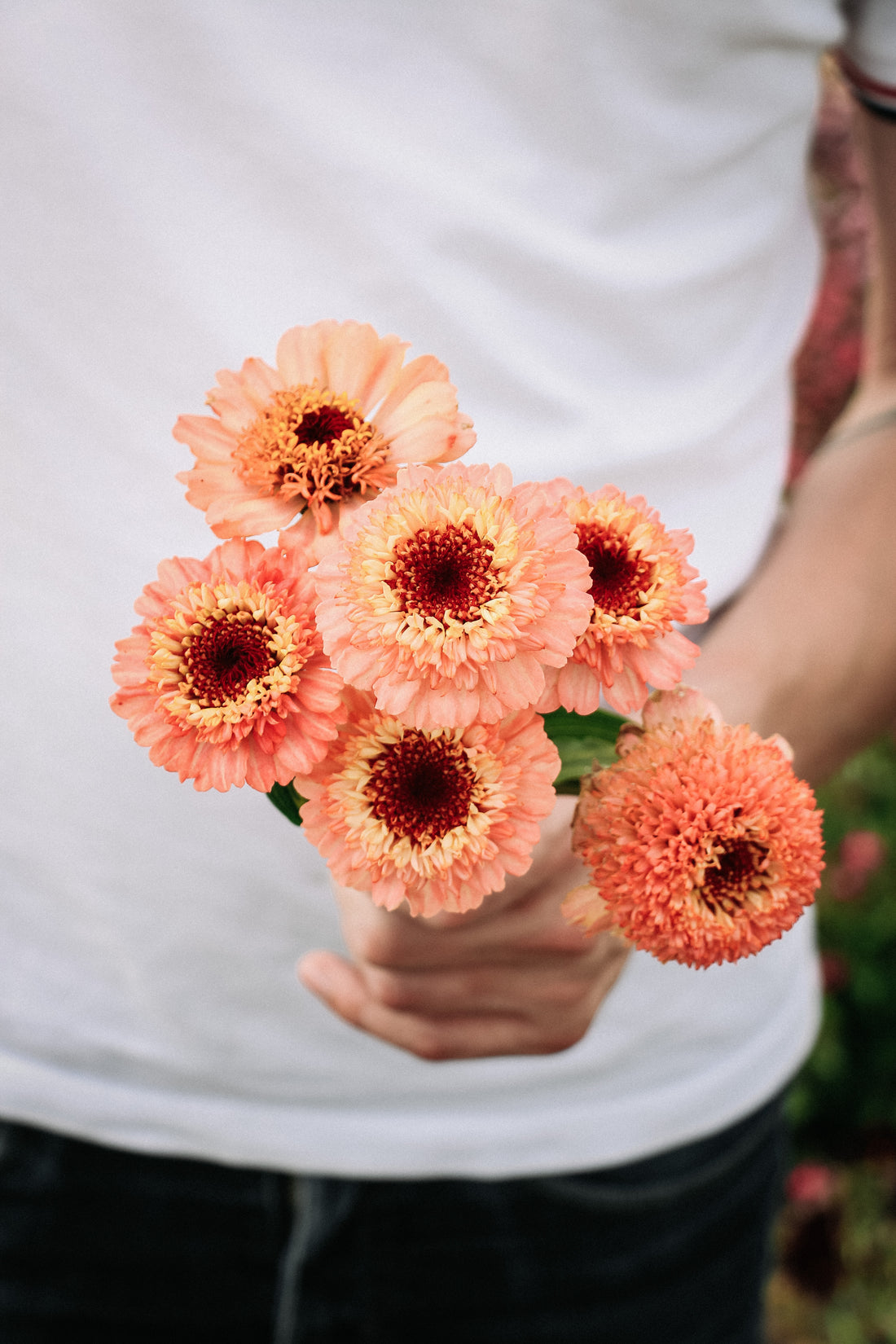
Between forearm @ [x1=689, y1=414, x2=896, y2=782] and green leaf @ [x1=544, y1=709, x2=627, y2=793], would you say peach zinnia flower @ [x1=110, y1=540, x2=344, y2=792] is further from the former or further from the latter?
forearm @ [x1=689, y1=414, x2=896, y2=782]

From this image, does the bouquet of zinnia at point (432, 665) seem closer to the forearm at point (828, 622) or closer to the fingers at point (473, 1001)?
the fingers at point (473, 1001)

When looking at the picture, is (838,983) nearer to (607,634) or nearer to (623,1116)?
(623,1116)

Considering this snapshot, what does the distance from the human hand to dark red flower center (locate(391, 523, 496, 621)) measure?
142mm

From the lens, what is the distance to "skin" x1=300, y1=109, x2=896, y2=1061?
1.26ft

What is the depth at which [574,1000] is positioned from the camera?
434mm

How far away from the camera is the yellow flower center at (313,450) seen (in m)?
0.24

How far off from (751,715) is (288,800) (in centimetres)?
30

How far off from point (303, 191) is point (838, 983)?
1.36m

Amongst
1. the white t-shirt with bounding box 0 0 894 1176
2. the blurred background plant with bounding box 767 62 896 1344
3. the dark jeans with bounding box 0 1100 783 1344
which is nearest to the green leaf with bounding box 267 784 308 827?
the white t-shirt with bounding box 0 0 894 1176

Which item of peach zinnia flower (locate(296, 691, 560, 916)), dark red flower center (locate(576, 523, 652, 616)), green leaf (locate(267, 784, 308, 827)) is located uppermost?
dark red flower center (locate(576, 523, 652, 616))

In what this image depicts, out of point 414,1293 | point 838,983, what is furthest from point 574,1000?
point 838,983

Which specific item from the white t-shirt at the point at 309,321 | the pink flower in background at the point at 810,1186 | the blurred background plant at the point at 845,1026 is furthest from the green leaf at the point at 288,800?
the pink flower in background at the point at 810,1186

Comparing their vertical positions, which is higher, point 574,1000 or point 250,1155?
point 574,1000

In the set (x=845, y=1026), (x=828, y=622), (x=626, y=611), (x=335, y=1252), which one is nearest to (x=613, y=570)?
(x=626, y=611)
